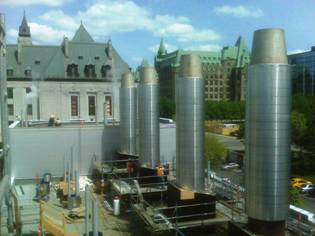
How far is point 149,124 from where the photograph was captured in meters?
19.4

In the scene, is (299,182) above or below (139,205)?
below

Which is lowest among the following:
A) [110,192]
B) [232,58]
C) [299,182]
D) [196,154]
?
[299,182]

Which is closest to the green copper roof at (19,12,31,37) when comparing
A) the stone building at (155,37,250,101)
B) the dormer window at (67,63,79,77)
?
the dormer window at (67,63,79,77)

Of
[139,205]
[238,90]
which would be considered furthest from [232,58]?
[139,205]

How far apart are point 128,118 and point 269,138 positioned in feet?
43.2

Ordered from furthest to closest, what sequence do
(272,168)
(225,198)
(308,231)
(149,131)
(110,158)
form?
1. (110,158)
2. (149,131)
3. (225,198)
4. (308,231)
5. (272,168)

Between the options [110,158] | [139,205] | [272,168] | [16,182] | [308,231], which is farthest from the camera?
[110,158]

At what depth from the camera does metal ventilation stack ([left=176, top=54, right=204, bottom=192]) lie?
14477 mm

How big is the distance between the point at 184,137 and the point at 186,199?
2.26 metres

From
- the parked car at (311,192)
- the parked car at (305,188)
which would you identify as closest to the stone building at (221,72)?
the parked car at (305,188)

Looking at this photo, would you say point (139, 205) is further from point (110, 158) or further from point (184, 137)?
point (110, 158)

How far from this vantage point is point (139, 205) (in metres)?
15.4

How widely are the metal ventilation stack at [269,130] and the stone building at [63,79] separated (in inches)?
1773

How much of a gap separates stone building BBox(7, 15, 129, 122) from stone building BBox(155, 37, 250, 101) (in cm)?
6850
